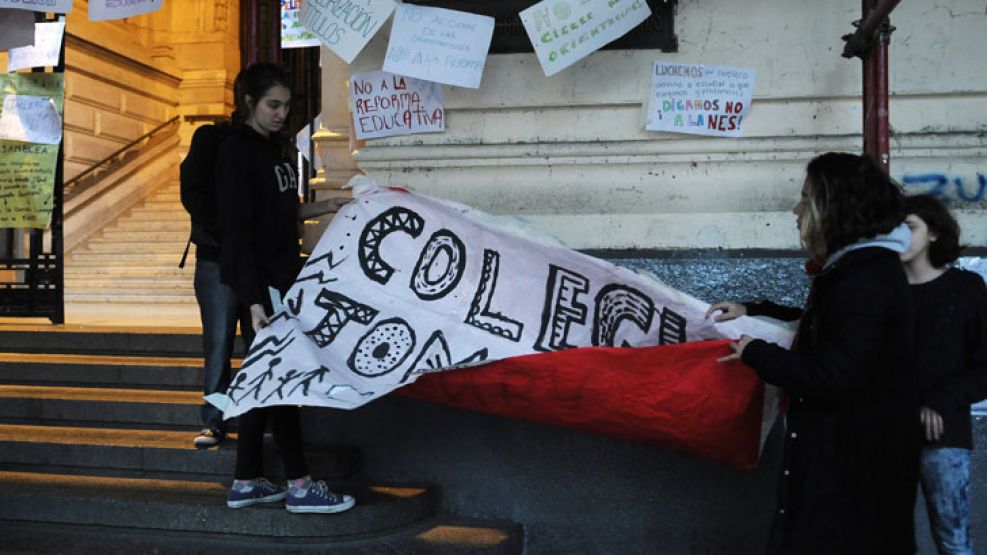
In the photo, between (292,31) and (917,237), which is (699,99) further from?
(292,31)

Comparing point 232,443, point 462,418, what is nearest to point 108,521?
point 232,443

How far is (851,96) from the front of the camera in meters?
4.67

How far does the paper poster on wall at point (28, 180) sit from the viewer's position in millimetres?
6383

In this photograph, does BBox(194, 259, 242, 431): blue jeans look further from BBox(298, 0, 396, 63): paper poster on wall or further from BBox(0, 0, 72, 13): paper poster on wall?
BBox(0, 0, 72, 13): paper poster on wall

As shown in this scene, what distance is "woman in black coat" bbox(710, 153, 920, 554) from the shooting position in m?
2.61

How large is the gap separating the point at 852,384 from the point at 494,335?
63.5 inches

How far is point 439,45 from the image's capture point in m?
4.77

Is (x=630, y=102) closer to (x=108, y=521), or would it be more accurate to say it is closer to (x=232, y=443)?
(x=232, y=443)

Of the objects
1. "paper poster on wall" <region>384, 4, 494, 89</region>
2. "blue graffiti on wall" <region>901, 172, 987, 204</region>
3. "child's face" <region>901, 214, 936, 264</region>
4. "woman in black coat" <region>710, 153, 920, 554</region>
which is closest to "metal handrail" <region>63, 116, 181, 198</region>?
"paper poster on wall" <region>384, 4, 494, 89</region>

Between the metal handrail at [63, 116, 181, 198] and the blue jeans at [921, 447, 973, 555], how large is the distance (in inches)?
448

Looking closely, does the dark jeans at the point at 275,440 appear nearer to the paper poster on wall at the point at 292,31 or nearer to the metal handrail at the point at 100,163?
the paper poster on wall at the point at 292,31

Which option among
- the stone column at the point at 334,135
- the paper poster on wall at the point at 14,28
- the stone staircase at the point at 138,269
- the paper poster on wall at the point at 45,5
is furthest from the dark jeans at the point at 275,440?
the stone staircase at the point at 138,269

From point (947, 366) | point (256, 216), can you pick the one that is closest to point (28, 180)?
point (256, 216)

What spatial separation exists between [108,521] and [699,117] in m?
3.49
